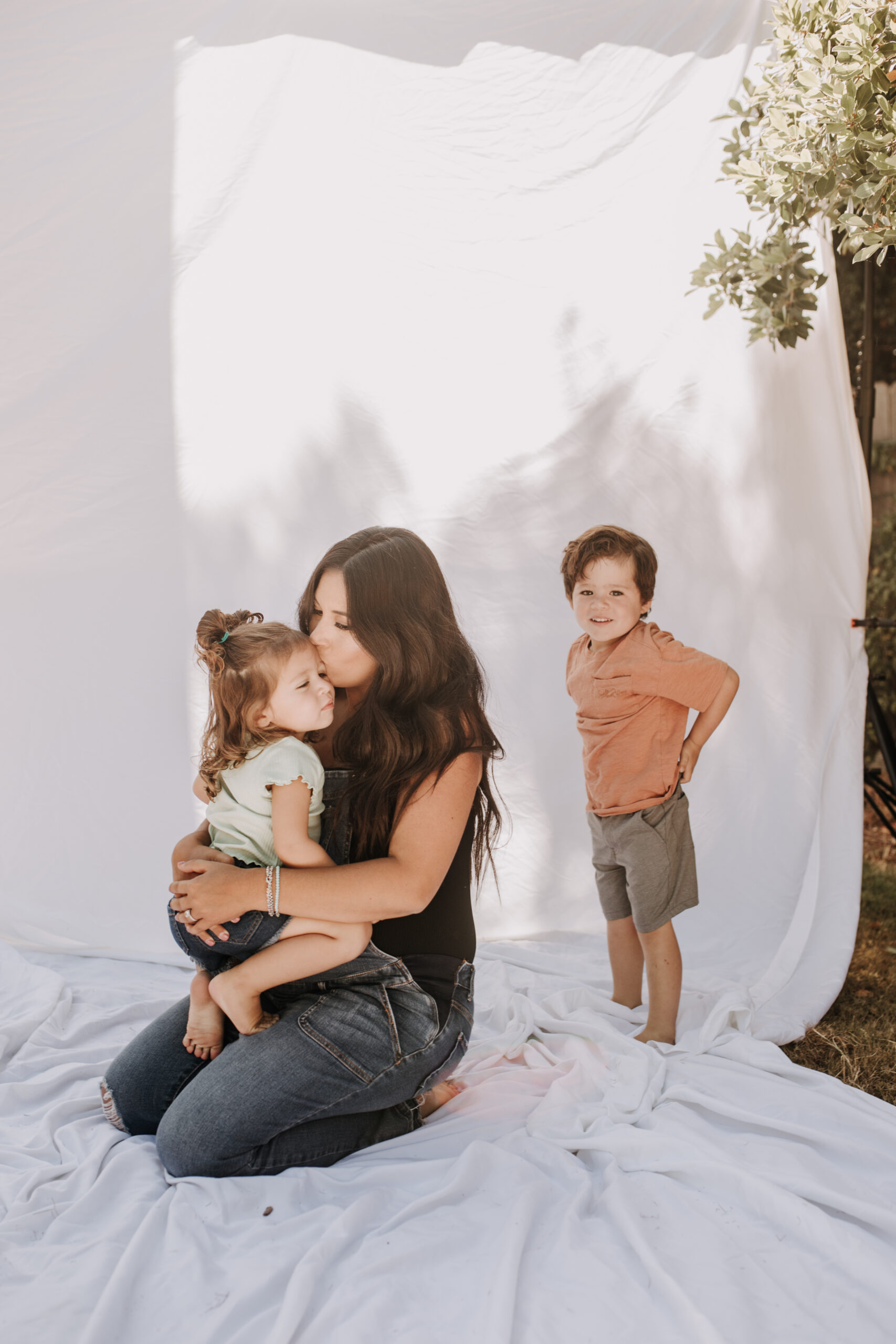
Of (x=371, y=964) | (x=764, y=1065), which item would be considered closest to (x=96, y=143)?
(x=371, y=964)

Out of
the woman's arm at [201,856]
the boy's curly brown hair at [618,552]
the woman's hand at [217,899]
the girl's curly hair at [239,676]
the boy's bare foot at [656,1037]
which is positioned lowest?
the boy's bare foot at [656,1037]

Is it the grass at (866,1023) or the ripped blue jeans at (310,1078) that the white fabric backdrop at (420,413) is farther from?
the ripped blue jeans at (310,1078)

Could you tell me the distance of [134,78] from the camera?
8.14 ft

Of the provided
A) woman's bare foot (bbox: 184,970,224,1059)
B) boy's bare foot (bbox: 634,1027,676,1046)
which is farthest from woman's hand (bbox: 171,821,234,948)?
boy's bare foot (bbox: 634,1027,676,1046)

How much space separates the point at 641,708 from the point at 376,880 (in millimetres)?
832

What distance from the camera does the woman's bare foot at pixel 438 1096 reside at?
1783 millimetres

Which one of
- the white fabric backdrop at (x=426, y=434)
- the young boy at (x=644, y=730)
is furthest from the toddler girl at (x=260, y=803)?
the young boy at (x=644, y=730)

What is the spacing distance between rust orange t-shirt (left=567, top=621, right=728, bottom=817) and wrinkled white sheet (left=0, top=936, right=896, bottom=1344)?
1.71 ft

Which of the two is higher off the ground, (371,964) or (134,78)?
(134,78)

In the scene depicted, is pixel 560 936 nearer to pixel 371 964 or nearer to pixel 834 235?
pixel 371 964

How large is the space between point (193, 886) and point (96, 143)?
1934 millimetres

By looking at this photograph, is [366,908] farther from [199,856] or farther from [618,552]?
[618,552]

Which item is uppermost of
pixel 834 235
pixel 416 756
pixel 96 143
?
pixel 96 143

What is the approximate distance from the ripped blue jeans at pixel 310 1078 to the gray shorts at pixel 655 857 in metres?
0.55
